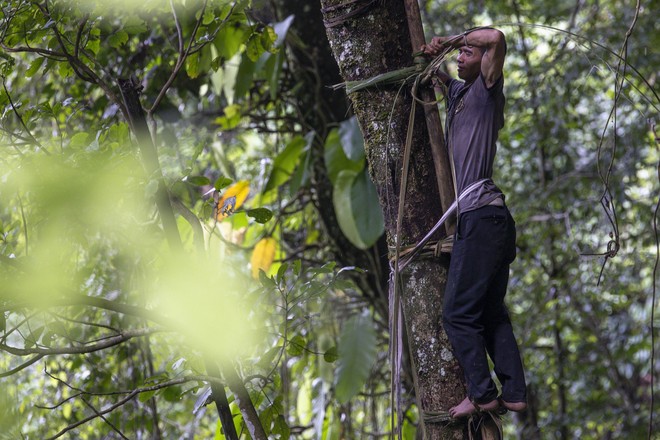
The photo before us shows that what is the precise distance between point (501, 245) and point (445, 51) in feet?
1.31

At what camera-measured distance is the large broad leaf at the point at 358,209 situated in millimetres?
2389

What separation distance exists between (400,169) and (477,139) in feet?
0.56

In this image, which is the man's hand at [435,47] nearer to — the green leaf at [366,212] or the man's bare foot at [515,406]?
the man's bare foot at [515,406]

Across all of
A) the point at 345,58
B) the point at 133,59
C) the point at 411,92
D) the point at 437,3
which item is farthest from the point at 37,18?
the point at 437,3

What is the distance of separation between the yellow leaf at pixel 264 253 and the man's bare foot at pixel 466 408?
1773 mm

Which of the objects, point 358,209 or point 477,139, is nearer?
point 477,139

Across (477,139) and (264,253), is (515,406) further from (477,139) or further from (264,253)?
(264,253)

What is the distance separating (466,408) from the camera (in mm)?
1366

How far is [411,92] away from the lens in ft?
4.85

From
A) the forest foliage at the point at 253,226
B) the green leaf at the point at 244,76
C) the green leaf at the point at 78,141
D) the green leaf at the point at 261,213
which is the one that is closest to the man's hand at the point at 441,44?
the forest foliage at the point at 253,226

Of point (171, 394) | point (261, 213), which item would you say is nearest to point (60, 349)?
point (171, 394)

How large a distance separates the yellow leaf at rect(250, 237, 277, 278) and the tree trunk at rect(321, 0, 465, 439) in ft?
5.35

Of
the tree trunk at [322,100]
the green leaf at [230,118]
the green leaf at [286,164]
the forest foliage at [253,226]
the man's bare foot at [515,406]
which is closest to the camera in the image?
the man's bare foot at [515,406]

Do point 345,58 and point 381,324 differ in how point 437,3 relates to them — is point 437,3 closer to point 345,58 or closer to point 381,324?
point 381,324
